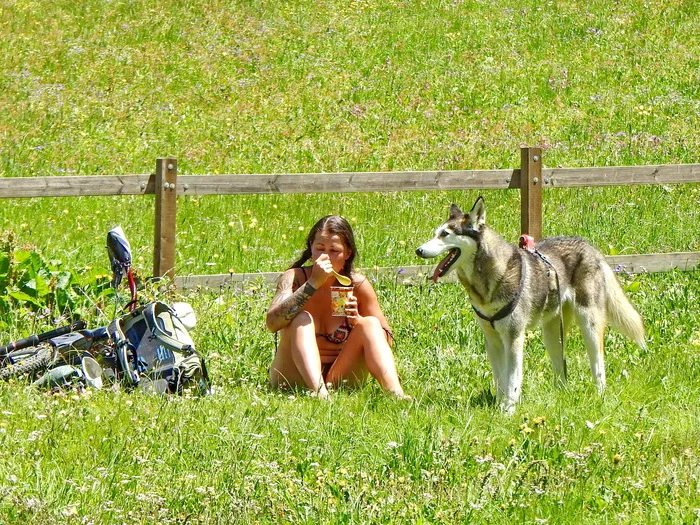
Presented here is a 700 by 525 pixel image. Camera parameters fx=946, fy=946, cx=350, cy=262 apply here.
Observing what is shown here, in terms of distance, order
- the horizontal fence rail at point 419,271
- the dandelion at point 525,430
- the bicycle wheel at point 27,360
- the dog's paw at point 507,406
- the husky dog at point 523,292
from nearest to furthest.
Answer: the dandelion at point 525,430
the dog's paw at point 507,406
the husky dog at point 523,292
the bicycle wheel at point 27,360
the horizontal fence rail at point 419,271

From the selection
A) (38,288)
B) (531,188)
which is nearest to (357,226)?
(531,188)

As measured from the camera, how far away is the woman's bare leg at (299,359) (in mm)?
5492

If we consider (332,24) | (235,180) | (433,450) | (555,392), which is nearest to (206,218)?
(235,180)

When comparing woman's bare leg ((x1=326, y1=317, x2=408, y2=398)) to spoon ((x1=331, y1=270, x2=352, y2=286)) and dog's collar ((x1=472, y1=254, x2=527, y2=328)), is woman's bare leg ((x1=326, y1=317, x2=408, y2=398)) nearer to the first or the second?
spoon ((x1=331, y1=270, x2=352, y2=286))

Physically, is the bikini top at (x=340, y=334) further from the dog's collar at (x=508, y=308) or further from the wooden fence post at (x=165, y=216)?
the wooden fence post at (x=165, y=216)

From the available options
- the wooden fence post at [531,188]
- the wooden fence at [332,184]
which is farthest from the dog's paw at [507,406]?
the wooden fence post at [531,188]

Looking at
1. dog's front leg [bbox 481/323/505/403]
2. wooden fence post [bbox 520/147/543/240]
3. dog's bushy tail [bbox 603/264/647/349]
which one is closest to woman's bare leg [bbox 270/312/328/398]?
dog's front leg [bbox 481/323/505/403]

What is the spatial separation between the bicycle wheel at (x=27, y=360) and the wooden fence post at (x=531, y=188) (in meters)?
4.52

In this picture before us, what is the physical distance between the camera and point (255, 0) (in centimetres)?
1995

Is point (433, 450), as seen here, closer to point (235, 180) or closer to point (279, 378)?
point (279, 378)

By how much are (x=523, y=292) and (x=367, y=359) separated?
99 cm

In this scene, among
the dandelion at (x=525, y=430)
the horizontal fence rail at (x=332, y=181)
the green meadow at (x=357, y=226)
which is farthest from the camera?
the horizontal fence rail at (x=332, y=181)

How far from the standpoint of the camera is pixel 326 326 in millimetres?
5922

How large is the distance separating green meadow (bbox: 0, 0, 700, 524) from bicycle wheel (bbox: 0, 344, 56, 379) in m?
0.23
